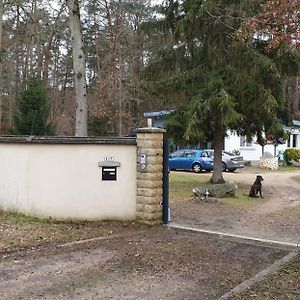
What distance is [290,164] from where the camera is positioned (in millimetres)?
34469

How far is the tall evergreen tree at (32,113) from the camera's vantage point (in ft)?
67.5

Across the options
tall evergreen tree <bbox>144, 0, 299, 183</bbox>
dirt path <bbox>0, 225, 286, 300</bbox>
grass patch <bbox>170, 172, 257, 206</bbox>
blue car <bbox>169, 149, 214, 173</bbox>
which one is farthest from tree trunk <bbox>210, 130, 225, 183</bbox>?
dirt path <bbox>0, 225, 286, 300</bbox>

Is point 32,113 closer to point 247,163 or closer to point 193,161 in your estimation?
point 193,161

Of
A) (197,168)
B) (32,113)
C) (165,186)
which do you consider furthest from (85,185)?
(197,168)

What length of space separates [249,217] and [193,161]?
1645 centimetres

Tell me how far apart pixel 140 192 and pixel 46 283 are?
3.93 metres

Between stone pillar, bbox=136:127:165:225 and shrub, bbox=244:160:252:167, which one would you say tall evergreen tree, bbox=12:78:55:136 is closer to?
stone pillar, bbox=136:127:165:225

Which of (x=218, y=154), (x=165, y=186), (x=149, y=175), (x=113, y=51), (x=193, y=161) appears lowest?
(x=193, y=161)

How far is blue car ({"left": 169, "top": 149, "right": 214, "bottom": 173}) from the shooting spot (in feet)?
89.5

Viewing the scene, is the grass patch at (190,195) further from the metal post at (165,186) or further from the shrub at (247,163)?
the shrub at (247,163)

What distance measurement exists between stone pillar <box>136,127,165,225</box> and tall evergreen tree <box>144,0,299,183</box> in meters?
6.15

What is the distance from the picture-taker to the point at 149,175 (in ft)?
29.8

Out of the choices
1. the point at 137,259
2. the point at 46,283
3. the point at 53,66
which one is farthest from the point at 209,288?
the point at 53,66

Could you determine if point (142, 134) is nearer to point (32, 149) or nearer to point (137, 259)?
point (32, 149)
